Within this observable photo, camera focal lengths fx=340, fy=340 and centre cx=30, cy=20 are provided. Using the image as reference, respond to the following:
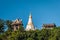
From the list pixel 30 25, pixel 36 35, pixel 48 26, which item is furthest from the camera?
pixel 30 25

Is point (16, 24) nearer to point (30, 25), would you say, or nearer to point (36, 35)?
point (30, 25)

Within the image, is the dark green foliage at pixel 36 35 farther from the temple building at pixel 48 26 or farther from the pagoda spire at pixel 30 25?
the pagoda spire at pixel 30 25

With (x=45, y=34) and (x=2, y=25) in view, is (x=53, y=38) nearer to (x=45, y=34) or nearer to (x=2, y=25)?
(x=45, y=34)

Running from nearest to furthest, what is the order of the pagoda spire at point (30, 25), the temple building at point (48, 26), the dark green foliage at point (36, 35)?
the dark green foliage at point (36, 35)
the temple building at point (48, 26)
the pagoda spire at point (30, 25)

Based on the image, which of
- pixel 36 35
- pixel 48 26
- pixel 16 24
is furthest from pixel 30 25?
pixel 36 35

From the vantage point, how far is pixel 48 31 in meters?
66.3

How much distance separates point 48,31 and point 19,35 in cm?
583

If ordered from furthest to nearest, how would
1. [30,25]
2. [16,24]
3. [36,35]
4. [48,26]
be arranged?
1. [30,25]
2. [16,24]
3. [48,26]
4. [36,35]

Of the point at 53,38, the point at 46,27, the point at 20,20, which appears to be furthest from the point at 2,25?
the point at 53,38

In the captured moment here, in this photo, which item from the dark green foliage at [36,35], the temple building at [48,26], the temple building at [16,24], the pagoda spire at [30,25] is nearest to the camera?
the dark green foliage at [36,35]

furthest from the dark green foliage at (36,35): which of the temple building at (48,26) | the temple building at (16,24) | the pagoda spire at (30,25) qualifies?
the pagoda spire at (30,25)

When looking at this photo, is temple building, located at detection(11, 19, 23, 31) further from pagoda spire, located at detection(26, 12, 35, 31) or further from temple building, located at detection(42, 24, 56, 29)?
temple building, located at detection(42, 24, 56, 29)

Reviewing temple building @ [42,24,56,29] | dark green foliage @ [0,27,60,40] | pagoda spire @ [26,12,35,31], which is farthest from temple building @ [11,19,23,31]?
dark green foliage @ [0,27,60,40]

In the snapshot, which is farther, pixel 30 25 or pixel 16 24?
pixel 30 25
